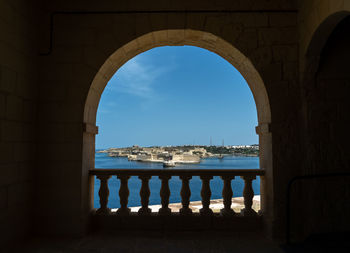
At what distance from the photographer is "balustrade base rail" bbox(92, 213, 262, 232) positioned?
285 centimetres

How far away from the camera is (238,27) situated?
2832 millimetres

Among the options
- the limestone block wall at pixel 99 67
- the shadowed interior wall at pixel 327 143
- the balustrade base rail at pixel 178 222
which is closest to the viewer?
the shadowed interior wall at pixel 327 143

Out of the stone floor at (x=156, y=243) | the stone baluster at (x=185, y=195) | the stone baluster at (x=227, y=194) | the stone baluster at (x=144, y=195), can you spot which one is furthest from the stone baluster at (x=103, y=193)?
the stone baluster at (x=227, y=194)

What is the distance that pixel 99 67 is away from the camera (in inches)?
111

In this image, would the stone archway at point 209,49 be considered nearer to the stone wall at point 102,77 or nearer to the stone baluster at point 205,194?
the stone wall at point 102,77

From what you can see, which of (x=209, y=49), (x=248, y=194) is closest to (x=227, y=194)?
(x=248, y=194)

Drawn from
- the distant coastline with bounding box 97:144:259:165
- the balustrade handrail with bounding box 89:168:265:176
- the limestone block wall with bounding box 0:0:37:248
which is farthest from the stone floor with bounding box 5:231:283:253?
the distant coastline with bounding box 97:144:259:165

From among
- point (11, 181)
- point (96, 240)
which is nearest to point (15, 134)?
point (11, 181)

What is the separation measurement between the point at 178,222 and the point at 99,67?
2167mm

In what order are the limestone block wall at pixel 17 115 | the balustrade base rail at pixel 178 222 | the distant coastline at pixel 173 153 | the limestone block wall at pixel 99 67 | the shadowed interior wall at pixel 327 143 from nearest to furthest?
the limestone block wall at pixel 17 115
the shadowed interior wall at pixel 327 143
the limestone block wall at pixel 99 67
the balustrade base rail at pixel 178 222
the distant coastline at pixel 173 153

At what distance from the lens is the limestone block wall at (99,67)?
2.71 meters

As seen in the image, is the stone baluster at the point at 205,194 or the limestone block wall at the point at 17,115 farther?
the stone baluster at the point at 205,194

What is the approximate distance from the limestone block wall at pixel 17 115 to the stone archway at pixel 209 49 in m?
0.63

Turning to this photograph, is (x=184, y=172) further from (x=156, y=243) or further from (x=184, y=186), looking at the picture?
(x=156, y=243)
